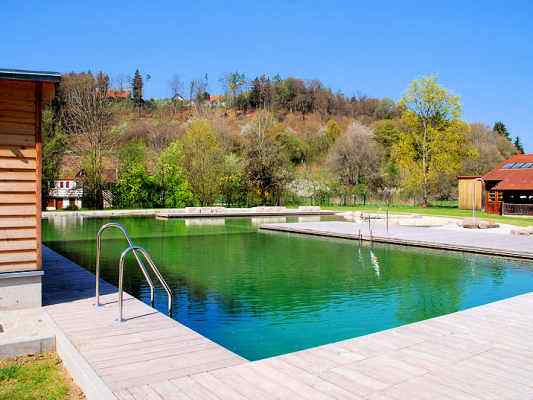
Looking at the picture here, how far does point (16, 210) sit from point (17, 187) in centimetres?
25

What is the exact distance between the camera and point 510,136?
56.2 m

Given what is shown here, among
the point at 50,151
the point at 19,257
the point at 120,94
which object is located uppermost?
the point at 120,94

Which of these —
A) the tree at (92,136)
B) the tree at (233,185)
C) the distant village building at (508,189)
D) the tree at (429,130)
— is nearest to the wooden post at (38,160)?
the distant village building at (508,189)

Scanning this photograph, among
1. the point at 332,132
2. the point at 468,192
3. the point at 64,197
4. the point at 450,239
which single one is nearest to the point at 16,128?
the point at 450,239

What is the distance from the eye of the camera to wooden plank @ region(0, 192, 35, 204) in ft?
17.6

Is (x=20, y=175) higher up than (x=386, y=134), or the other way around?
(x=386, y=134)

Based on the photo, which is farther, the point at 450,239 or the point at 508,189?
the point at 508,189

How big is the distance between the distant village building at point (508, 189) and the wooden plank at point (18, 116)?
21035mm

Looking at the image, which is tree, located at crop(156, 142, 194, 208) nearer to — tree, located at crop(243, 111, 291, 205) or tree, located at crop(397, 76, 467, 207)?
tree, located at crop(243, 111, 291, 205)

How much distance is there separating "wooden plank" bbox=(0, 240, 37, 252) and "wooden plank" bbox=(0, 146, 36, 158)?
94 centimetres

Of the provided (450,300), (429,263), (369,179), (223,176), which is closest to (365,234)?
(429,263)

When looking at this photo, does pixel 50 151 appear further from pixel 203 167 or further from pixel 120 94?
pixel 120 94

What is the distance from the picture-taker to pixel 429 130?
30.0 metres

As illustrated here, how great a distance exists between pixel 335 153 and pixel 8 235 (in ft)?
115
